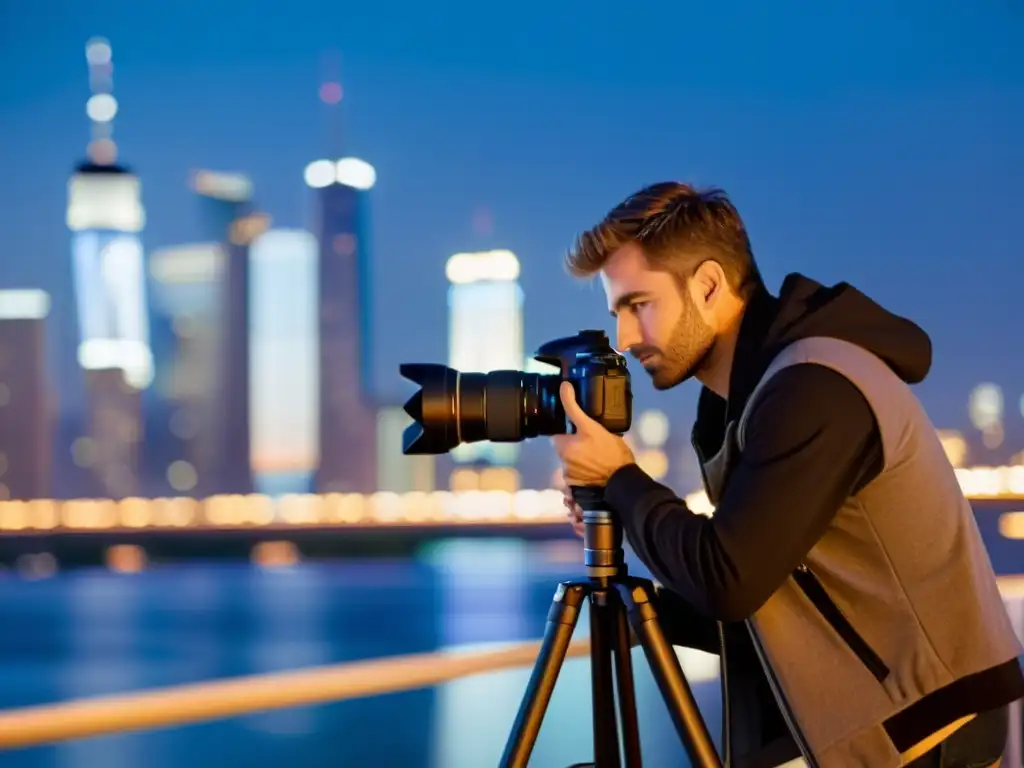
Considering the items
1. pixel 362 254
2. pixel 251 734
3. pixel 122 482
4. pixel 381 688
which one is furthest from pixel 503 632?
pixel 381 688

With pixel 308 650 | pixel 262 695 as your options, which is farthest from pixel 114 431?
pixel 262 695

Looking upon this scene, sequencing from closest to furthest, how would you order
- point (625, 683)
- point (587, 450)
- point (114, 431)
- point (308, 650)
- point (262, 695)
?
point (587, 450)
point (625, 683)
point (262, 695)
point (308, 650)
point (114, 431)

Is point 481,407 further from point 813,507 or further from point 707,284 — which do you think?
point 813,507

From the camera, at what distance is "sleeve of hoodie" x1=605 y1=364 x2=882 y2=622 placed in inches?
32.5

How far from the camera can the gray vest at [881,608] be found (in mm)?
874

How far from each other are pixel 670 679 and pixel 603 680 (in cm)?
12

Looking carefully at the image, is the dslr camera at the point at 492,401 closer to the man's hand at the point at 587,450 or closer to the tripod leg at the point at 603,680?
the man's hand at the point at 587,450

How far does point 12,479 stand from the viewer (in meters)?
36.4

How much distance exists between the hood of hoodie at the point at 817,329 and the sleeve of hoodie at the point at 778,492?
0.26 ft

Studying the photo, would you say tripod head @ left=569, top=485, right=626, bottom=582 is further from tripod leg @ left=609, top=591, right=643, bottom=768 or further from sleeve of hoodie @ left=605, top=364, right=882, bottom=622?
sleeve of hoodie @ left=605, top=364, right=882, bottom=622

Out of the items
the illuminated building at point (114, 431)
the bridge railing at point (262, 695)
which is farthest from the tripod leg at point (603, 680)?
the illuminated building at point (114, 431)

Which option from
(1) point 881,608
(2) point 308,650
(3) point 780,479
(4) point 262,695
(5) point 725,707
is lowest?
(2) point 308,650

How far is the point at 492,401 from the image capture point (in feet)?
3.53

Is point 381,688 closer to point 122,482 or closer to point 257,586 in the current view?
point 122,482
